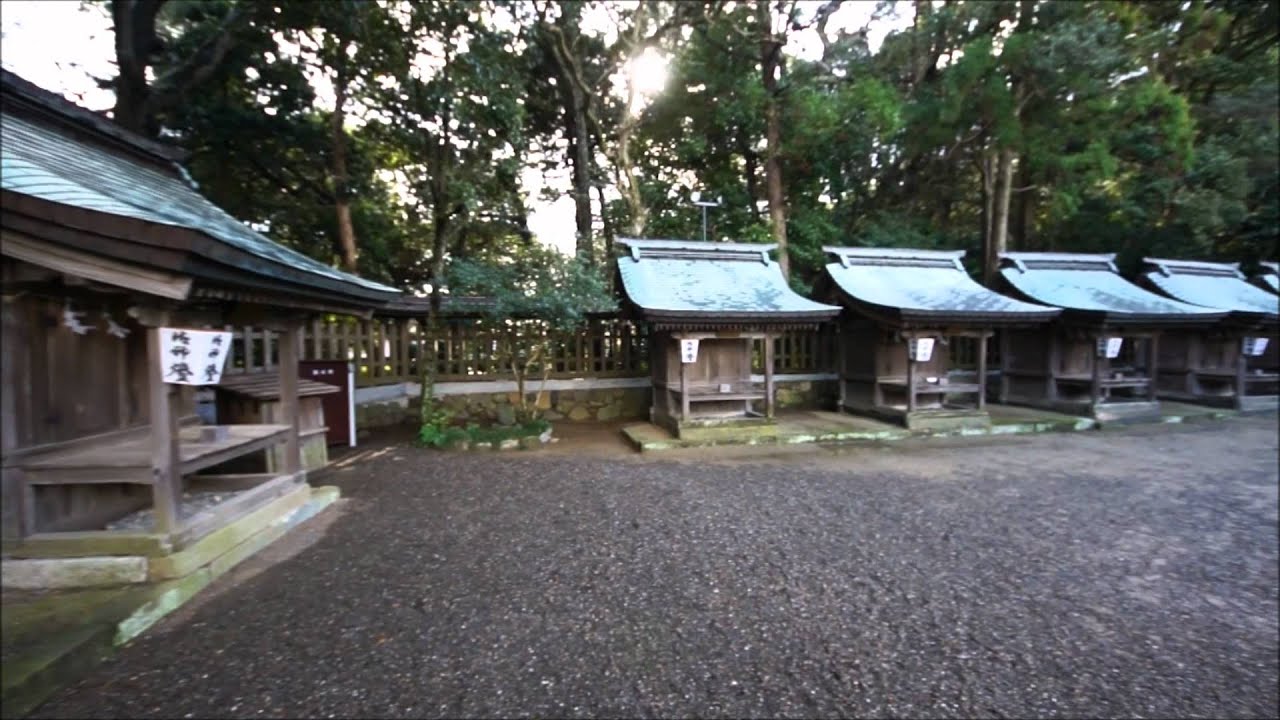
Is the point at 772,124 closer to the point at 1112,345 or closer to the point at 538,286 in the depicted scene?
the point at 538,286

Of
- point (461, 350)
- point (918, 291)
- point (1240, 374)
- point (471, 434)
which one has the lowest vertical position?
point (471, 434)

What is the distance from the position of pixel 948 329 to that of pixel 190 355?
10.6m

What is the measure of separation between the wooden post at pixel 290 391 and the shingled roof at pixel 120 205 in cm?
74

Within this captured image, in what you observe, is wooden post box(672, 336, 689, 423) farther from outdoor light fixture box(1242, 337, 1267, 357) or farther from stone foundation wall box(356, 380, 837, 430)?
outdoor light fixture box(1242, 337, 1267, 357)

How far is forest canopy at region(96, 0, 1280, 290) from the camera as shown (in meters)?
9.85

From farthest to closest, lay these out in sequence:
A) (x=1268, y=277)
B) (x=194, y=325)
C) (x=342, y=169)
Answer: (x=1268, y=277), (x=342, y=169), (x=194, y=325)

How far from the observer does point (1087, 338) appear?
10828 mm

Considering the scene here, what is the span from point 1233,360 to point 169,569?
62.9 ft

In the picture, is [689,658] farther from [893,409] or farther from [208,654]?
[893,409]

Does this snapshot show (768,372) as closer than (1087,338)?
Yes

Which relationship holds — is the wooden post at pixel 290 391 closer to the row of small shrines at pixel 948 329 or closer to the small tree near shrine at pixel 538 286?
the small tree near shrine at pixel 538 286

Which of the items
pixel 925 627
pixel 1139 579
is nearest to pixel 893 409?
pixel 1139 579

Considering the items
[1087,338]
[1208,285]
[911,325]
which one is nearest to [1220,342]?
[1208,285]

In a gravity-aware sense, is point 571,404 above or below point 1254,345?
below
